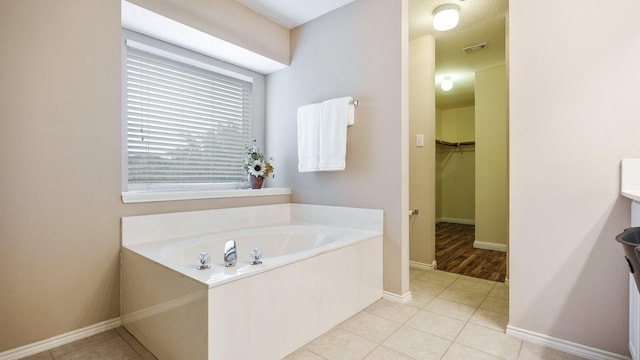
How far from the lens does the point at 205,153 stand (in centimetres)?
274

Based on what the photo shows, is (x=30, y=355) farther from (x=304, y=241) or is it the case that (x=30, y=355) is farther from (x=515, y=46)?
(x=515, y=46)

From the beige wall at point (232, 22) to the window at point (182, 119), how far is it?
39cm

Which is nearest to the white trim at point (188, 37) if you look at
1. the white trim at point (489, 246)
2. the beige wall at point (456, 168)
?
the white trim at point (489, 246)

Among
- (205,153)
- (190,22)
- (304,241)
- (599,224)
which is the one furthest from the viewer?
(205,153)

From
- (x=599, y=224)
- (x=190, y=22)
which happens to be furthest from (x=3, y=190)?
(x=599, y=224)

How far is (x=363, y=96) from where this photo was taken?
2.40 metres

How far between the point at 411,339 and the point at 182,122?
7.89 feet

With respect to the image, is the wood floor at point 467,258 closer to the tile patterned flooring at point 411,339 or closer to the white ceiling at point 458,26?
the tile patterned flooring at point 411,339

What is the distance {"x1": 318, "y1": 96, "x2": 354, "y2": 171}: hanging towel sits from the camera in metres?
2.41

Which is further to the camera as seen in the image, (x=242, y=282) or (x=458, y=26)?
(x=458, y=26)

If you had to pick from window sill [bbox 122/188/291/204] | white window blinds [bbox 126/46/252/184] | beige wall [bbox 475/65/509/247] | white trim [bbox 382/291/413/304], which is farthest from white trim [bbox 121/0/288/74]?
Answer: beige wall [bbox 475/65/509/247]

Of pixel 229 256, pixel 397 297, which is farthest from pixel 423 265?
pixel 229 256

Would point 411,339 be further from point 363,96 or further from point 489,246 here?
point 489,246

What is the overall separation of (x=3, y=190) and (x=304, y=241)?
182 centimetres
